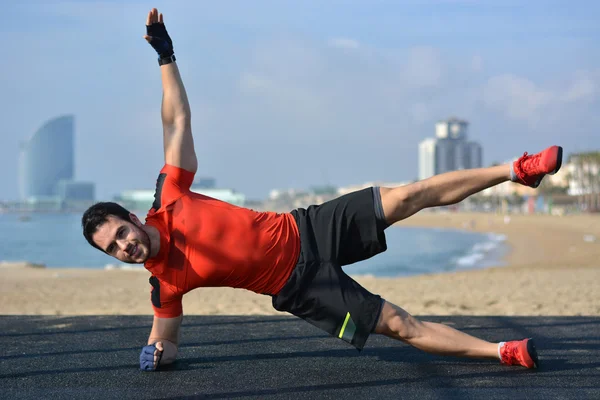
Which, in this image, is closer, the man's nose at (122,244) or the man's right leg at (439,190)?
the man's nose at (122,244)

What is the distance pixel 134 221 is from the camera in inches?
137

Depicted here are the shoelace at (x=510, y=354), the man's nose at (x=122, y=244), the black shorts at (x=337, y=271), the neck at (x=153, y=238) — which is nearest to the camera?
the man's nose at (x=122, y=244)

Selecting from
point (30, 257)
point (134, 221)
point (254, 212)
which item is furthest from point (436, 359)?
point (30, 257)

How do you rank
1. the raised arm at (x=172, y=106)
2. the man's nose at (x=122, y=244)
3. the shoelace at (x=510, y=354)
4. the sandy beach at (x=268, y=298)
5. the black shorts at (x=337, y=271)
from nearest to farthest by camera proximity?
the man's nose at (x=122, y=244) < the black shorts at (x=337, y=271) < the raised arm at (x=172, y=106) < the shoelace at (x=510, y=354) < the sandy beach at (x=268, y=298)

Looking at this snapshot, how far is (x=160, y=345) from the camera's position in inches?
154

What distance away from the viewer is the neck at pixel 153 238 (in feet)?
11.4

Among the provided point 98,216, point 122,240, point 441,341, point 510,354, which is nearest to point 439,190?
point 441,341

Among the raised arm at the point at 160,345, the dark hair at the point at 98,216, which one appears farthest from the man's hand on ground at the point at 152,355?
the dark hair at the point at 98,216

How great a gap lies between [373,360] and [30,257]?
121 ft

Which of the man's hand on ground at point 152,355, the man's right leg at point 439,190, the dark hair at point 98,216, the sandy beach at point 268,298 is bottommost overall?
the sandy beach at point 268,298

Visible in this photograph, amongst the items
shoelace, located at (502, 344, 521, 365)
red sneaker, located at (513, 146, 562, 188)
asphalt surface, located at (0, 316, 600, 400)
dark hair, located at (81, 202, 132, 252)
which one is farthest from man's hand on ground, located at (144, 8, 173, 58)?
shoelace, located at (502, 344, 521, 365)

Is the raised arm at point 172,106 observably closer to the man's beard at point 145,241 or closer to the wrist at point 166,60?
the wrist at point 166,60

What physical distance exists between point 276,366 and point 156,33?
198 cm

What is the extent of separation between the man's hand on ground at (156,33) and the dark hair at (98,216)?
3.06 feet
